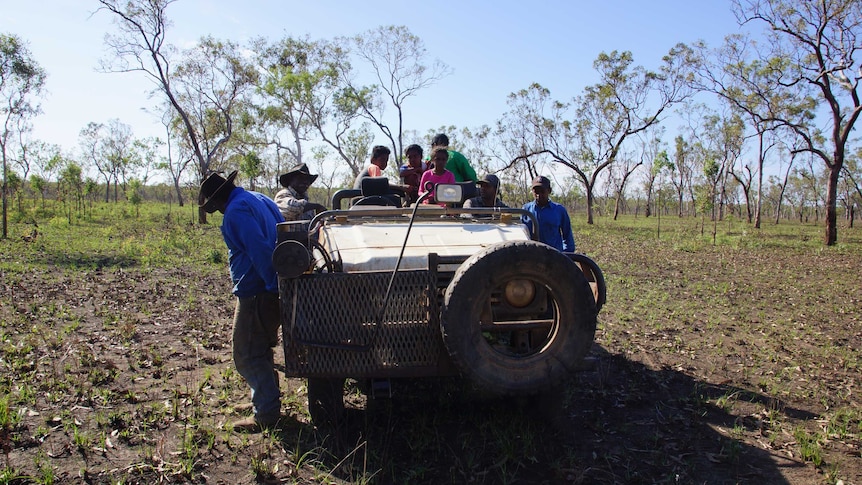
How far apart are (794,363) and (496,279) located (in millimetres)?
4613

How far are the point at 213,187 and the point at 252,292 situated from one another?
868mm

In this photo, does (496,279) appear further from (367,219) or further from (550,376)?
(367,219)

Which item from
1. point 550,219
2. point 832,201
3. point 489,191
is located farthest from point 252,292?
point 832,201

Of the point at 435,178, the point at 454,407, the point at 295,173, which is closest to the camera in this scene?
the point at 454,407

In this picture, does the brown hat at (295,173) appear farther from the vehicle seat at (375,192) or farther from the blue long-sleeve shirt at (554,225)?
the blue long-sleeve shirt at (554,225)

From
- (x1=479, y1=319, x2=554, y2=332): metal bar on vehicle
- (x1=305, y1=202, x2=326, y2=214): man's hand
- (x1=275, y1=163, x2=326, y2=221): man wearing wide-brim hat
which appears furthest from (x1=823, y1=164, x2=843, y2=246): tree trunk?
(x1=479, y1=319, x2=554, y2=332): metal bar on vehicle

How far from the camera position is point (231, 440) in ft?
13.1

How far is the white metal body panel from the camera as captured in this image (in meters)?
3.73

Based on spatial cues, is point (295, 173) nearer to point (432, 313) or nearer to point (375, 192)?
point (375, 192)

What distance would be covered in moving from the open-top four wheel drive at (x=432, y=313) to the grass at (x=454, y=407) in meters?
0.63

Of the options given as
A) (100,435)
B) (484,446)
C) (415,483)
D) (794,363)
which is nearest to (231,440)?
(100,435)

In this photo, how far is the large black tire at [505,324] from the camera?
3184 millimetres

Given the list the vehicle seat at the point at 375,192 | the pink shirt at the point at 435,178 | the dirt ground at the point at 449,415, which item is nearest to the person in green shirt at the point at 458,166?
the pink shirt at the point at 435,178

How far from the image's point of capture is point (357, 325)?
345cm
